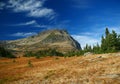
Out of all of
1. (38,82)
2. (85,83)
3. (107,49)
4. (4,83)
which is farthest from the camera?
(107,49)

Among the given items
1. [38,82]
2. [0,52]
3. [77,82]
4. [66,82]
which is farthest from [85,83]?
[0,52]

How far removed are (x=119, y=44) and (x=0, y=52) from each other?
68625mm

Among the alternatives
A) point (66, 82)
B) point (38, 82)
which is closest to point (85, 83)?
point (66, 82)

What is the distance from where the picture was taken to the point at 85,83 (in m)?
21.8

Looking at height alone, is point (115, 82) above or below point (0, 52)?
below

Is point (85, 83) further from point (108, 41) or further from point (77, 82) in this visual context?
point (108, 41)

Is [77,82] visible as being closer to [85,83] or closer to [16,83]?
[85,83]

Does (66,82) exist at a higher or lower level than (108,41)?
lower

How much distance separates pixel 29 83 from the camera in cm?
2708

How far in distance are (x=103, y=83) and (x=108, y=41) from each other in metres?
72.0

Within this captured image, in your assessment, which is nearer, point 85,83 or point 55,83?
point 85,83

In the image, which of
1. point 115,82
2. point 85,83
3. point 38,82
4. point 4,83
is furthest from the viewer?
point 4,83

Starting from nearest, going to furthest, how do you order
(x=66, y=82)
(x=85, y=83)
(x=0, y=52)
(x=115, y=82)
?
(x=115, y=82)
(x=85, y=83)
(x=66, y=82)
(x=0, y=52)

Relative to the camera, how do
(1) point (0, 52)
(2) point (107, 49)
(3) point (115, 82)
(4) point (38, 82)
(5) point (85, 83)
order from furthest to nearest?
(1) point (0, 52) < (2) point (107, 49) < (4) point (38, 82) < (5) point (85, 83) < (3) point (115, 82)
